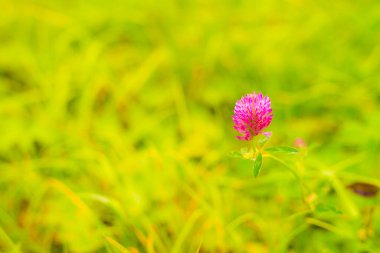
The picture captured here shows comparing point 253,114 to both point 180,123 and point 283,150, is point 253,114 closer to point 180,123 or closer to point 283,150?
point 283,150

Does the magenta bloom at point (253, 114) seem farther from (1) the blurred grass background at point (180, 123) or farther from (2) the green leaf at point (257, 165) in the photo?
(1) the blurred grass background at point (180, 123)

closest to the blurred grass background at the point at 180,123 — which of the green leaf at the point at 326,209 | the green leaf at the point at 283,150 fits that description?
the green leaf at the point at 326,209

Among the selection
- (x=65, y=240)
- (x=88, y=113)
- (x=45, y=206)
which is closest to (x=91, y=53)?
(x=88, y=113)

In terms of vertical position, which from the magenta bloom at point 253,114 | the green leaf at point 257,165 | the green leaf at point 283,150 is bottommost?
the green leaf at point 257,165

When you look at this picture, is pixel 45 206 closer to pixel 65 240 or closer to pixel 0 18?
pixel 65 240

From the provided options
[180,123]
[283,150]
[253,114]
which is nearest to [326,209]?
[283,150]

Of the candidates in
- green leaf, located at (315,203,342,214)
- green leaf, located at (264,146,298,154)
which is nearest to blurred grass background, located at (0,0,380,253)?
green leaf, located at (315,203,342,214)
